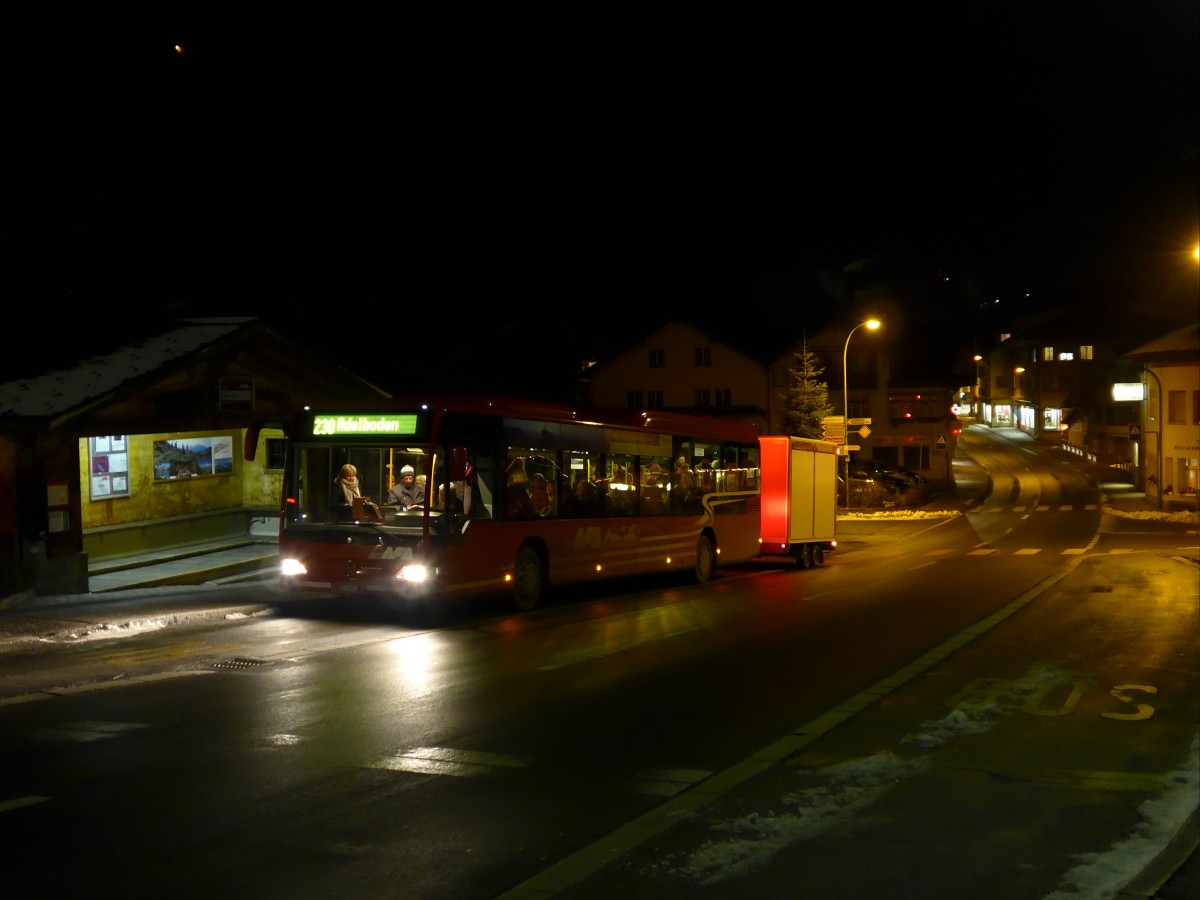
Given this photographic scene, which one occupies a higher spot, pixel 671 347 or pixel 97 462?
pixel 671 347

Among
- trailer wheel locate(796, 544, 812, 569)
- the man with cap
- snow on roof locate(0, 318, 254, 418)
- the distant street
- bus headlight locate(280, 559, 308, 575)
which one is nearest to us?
the distant street

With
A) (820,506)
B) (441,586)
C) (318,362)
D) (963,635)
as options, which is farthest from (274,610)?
(820,506)

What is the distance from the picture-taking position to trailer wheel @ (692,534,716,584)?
23.1 m

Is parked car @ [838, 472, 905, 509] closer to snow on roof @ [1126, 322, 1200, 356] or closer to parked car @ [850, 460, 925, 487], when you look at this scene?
parked car @ [850, 460, 925, 487]

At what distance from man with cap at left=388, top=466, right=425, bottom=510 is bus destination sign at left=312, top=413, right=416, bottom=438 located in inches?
21.4

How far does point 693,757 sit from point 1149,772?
3.12 metres

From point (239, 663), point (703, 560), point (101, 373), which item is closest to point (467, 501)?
point (239, 663)

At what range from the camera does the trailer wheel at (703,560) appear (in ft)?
75.9

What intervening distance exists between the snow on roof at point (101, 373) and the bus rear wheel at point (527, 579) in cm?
666

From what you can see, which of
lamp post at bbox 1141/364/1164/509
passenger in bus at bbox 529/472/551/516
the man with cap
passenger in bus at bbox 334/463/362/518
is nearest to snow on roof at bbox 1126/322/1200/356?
lamp post at bbox 1141/364/1164/509

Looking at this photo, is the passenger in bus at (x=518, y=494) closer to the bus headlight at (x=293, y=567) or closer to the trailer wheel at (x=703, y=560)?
the bus headlight at (x=293, y=567)

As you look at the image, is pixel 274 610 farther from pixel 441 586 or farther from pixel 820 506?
pixel 820 506

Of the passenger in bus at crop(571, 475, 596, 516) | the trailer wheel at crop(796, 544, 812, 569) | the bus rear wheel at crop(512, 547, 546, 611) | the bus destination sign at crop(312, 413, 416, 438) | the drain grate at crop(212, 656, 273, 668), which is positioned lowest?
the trailer wheel at crop(796, 544, 812, 569)

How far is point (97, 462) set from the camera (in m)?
20.5
